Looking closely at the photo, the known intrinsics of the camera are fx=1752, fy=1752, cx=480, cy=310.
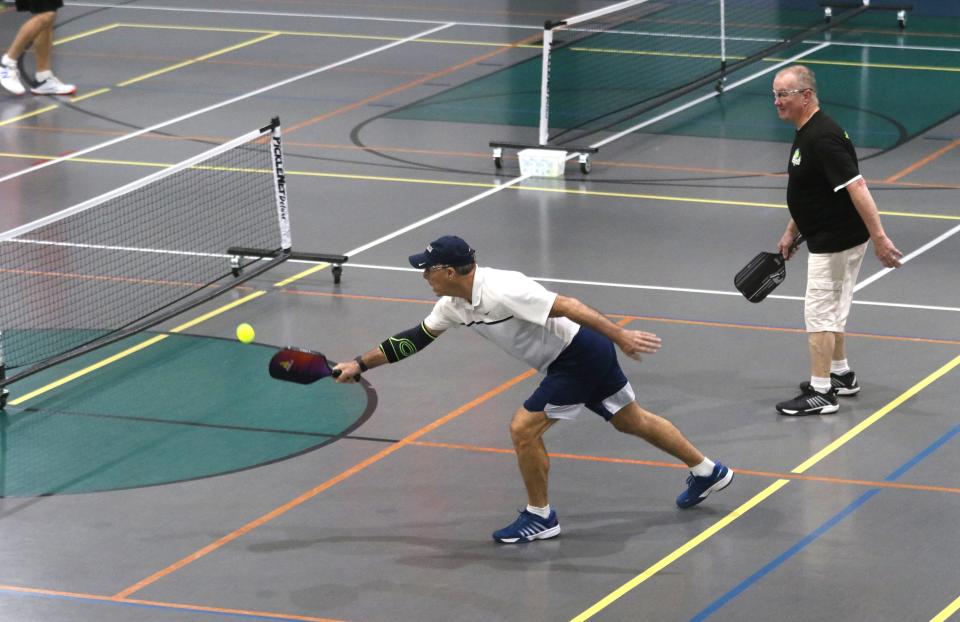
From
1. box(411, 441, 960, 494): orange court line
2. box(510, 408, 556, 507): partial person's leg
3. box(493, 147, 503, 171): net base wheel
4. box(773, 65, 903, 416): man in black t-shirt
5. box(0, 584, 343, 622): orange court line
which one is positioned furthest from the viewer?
box(493, 147, 503, 171): net base wheel

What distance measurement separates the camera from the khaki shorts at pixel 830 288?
1193 centimetres

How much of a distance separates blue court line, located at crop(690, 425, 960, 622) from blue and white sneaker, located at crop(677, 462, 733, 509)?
0.67 metres

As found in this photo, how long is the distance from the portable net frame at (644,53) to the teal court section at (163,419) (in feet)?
21.8

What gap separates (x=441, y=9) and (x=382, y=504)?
67.5 feet

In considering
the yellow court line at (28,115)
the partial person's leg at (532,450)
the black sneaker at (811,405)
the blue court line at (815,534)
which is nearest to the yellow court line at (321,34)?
the yellow court line at (28,115)

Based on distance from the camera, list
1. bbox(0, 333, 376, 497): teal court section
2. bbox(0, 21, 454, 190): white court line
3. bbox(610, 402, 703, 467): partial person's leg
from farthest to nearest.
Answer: bbox(0, 21, 454, 190): white court line
bbox(0, 333, 376, 497): teal court section
bbox(610, 402, 703, 467): partial person's leg

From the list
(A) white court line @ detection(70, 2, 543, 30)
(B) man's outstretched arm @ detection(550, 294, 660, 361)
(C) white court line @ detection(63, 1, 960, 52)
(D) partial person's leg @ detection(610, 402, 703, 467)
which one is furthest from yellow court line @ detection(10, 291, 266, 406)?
(A) white court line @ detection(70, 2, 543, 30)

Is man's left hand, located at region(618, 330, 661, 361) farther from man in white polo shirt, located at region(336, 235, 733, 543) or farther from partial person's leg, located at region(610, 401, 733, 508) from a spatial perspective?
partial person's leg, located at region(610, 401, 733, 508)

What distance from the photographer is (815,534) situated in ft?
32.7

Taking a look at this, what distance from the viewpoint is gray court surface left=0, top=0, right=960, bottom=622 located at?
940 cm

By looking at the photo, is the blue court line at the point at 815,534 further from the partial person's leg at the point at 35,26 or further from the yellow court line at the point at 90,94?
the partial person's leg at the point at 35,26

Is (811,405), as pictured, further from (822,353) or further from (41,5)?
(41,5)

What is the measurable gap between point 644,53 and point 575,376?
16.5 meters

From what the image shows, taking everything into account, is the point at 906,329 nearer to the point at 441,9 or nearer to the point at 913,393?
the point at 913,393
